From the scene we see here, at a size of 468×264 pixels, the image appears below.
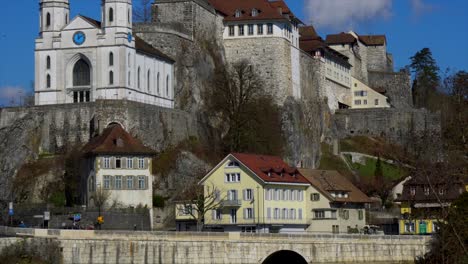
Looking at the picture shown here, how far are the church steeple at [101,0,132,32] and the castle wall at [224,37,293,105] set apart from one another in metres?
19.9

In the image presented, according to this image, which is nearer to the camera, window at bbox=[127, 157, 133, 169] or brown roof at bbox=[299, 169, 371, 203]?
window at bbox=[127, 157, 133, 169]

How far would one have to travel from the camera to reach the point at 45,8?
113250 mm

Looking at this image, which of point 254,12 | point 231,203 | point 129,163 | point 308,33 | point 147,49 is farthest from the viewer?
point 308,33

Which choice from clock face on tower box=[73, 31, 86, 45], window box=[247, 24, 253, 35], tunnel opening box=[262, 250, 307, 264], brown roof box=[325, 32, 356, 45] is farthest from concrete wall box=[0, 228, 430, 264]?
brown roof box=[325, 32, 356, 45]

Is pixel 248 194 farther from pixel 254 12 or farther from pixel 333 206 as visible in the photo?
pixel 254 12

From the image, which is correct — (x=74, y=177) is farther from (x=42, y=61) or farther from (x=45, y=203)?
(x=42, y=61)

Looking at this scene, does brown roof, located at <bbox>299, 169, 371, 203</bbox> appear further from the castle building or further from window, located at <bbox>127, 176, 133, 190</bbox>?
the castle building

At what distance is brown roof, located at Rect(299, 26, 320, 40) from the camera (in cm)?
15062

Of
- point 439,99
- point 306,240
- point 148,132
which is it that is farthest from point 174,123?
point 439,99

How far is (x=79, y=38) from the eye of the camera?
112 metres

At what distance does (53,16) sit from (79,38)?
3300mm

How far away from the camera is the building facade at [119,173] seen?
97.4 meters

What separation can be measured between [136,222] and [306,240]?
2011 cm

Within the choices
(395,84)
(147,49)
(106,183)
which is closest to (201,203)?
(106,183)
